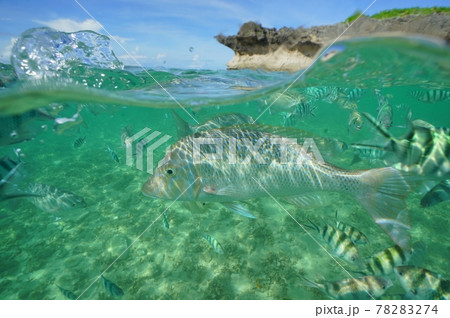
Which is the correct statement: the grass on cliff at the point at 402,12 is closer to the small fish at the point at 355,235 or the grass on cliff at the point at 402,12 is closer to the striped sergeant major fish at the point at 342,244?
the small fish at the point at 355,235

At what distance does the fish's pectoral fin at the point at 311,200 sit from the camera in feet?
11.4

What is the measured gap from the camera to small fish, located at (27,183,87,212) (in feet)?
17.2

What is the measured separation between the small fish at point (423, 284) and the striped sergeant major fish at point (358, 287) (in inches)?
9.1

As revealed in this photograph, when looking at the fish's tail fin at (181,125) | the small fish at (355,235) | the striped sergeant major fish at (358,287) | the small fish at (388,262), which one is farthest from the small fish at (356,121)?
the fish's tail fin at (181,125)

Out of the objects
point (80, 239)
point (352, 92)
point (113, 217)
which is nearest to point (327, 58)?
point (352, 92)

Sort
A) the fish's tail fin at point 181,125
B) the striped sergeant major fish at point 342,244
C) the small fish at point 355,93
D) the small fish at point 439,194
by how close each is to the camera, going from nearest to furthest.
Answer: the striped sergeant major fish at point 342,244
the small fish at point 439,194
the fish's tail fin at point 181,125
the small fish at point 355,93

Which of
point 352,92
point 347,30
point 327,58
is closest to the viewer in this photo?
point 347,30

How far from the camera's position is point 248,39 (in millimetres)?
8883

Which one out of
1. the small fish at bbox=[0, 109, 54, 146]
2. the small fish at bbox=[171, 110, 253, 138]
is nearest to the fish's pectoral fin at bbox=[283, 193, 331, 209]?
the small fish at bbox=[171, 110, 253, 138]

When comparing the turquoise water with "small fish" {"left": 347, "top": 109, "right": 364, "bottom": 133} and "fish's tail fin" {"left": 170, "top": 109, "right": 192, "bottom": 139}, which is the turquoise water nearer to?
"small fish" {"left": 347, "top": 109, "right": 364, "bottom": 133}

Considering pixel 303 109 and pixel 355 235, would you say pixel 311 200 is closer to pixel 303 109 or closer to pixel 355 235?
pixel 355 235

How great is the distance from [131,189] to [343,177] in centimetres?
876

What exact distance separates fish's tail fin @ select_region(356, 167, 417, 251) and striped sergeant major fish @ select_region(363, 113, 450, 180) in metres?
0.77

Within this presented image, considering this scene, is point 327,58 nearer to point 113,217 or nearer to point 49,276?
point 113,217
